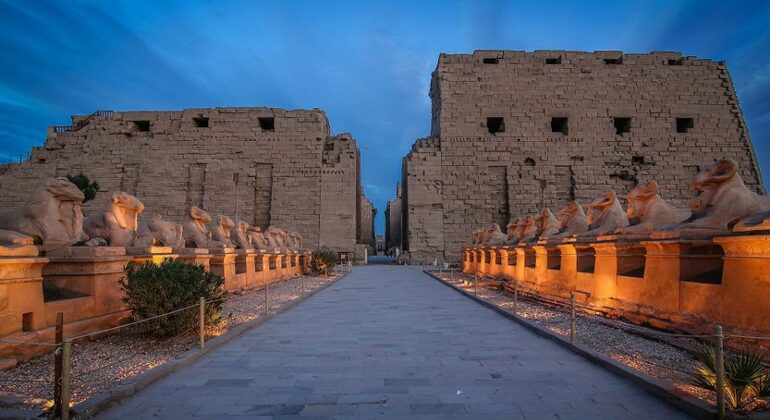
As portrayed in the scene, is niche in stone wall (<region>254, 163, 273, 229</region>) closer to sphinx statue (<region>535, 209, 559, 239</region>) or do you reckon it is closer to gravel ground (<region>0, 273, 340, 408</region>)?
sphinx statue (<region>535, 209, 559, 239</region>)

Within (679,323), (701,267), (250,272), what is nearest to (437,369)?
(679,323)

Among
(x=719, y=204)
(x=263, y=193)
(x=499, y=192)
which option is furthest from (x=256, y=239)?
(x=499, y=192)

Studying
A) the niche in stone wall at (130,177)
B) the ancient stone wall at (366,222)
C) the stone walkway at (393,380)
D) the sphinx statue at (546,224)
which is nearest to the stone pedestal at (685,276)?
the stone walkway at (393,380)

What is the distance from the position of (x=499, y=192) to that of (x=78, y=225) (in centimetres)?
2251

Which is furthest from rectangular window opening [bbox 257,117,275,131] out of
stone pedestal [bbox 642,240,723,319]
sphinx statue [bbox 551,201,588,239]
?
stone pedestal [bbox 642,240,723,319]

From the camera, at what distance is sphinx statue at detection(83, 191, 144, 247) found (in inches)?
247

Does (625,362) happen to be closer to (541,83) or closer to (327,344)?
(327,344)

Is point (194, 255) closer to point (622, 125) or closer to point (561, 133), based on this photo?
point (561, 133)

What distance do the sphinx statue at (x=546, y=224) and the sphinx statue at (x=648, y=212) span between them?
9.10 ft

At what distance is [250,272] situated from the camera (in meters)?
10.8

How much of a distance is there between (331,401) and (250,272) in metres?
8.15

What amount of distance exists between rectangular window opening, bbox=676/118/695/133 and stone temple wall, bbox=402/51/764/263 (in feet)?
0.20

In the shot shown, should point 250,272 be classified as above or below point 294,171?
below

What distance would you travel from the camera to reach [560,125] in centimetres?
2700
